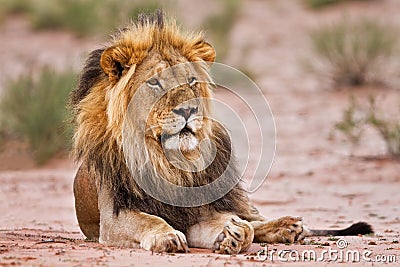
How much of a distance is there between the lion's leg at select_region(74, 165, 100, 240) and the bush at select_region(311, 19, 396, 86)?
10.8m

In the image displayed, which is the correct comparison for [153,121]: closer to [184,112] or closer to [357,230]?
[184,112]

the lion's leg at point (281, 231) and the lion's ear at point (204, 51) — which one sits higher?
the lion's ear at point (204, 51)

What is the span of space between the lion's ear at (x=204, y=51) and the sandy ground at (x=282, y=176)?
137 cm

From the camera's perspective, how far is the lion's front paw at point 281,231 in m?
6.29

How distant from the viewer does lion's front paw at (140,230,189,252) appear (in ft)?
18.1

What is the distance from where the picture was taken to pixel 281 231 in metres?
6.30

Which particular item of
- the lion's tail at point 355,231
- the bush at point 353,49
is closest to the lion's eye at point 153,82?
the lion's tail at point 355,231

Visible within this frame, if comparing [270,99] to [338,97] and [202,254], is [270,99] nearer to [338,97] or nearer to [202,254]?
[338,97]

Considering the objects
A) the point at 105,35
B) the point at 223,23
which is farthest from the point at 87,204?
the point at 223,23

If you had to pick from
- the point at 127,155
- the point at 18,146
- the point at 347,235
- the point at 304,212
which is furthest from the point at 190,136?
the point at 18,146

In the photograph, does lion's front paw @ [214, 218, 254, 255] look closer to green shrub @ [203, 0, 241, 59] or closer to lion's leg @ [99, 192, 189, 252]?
lion's leg @ [99, 192, 189, 252]

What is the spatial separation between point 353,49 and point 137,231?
39.5ft

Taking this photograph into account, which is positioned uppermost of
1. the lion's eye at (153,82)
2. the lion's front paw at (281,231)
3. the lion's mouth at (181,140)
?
the lion's eye at (153,82)

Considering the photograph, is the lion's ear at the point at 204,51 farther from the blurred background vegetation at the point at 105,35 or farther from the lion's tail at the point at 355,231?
the blurred background vegetation at the point at 105,35
